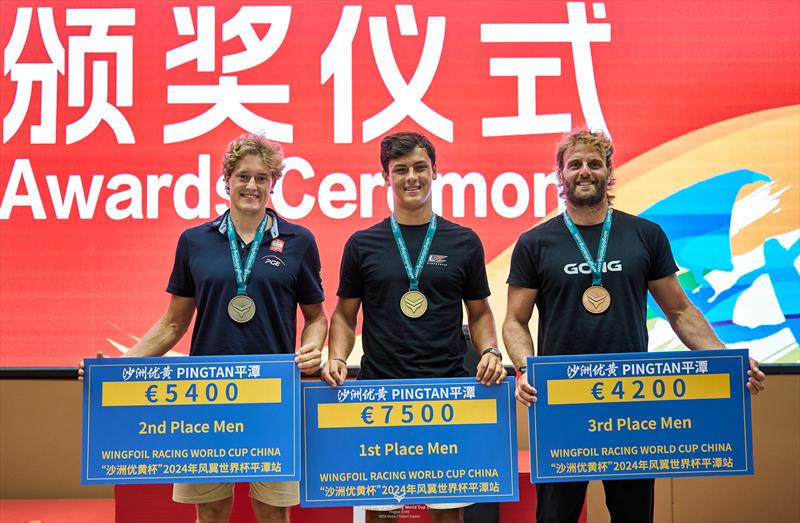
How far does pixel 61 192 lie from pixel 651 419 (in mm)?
2999

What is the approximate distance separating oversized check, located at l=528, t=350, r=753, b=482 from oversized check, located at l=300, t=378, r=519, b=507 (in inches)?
5.1

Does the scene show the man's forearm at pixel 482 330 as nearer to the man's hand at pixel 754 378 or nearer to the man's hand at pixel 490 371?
the man's hand at pixel 490 371

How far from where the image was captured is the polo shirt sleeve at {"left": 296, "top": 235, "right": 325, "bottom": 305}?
2691 mm

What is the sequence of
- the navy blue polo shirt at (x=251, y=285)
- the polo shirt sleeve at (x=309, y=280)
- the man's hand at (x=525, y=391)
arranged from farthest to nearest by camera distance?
the polo shirt sleeve at (x=309, y=280), the navy blue polo shirt at (x=251, y=285), the man's hand at (x=525, y=391)

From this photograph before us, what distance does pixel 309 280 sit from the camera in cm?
270

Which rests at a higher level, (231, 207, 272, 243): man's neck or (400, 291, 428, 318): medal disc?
(231, 207, 272, 243): man's neck

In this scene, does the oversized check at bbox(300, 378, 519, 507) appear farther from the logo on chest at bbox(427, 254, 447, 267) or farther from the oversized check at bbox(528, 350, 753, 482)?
the logo on chest at bbox(427, 254, 447, 267)

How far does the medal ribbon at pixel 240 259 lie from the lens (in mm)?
2580

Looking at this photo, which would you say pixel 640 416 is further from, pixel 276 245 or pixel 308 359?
pixel 276 245

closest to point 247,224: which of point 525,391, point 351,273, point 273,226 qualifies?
point 273,226

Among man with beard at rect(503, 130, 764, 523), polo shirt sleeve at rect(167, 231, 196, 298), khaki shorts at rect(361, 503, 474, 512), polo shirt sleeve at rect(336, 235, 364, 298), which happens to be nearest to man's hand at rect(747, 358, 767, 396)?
man with beard at rect(503, 130, 764, 523)

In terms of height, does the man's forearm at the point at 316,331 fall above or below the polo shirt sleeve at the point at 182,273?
below

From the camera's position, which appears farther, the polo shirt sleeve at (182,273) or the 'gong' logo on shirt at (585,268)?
the polo shirt sleeve at (182,273)

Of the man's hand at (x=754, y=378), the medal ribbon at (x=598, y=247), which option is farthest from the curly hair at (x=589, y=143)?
the man's hand at (x=754, y=378)
